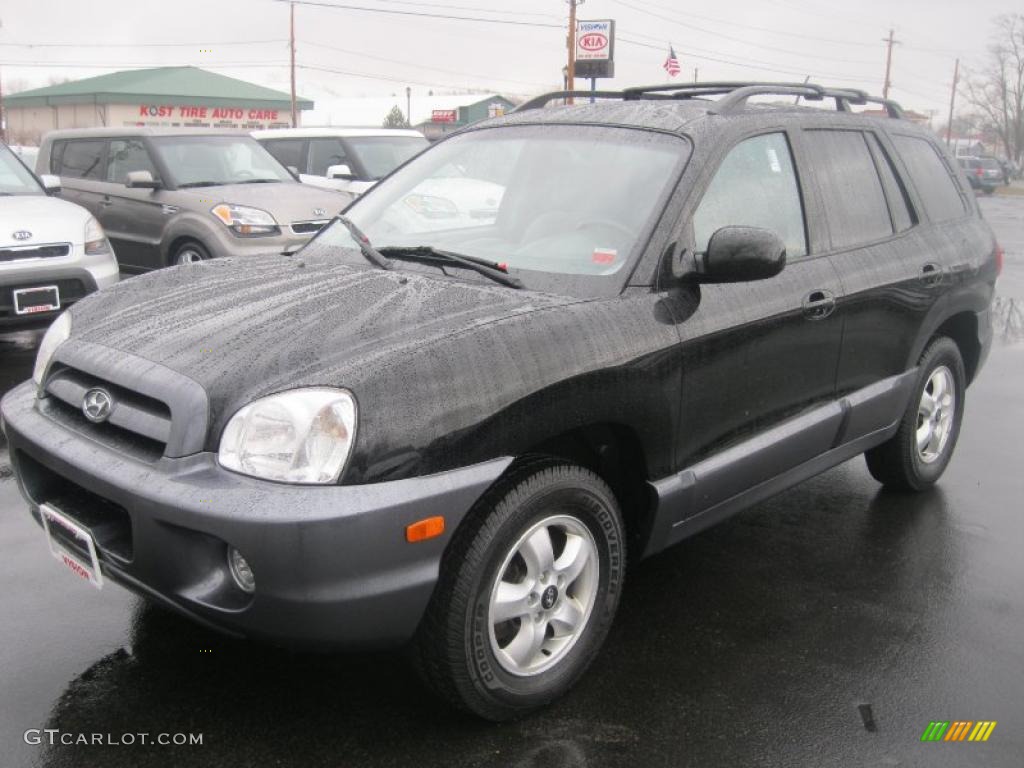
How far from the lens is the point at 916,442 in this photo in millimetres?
4531

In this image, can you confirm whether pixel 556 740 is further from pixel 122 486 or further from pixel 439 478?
pixel 122 486

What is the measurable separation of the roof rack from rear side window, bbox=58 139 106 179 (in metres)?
7.21

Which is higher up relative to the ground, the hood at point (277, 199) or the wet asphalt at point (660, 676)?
the hood at point (277, 199)

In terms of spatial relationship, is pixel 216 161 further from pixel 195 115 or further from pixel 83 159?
pixel 195 115

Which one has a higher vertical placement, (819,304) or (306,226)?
(819,304)

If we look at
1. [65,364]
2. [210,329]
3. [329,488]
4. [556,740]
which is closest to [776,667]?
[556,740]

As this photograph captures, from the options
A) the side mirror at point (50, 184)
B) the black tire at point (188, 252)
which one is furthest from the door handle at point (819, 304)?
the side mirror at point (50, 184)

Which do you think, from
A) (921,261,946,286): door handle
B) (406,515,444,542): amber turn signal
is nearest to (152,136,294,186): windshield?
(921,261,946,286): door handle

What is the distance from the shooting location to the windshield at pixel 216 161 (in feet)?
30.6

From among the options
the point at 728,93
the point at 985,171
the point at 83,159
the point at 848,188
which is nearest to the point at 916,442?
the point at 848,188

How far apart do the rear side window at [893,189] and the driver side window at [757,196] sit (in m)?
0.74

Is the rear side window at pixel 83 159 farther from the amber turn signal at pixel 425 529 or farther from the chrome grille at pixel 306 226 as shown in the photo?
the amber turn signal at pixel 425 529

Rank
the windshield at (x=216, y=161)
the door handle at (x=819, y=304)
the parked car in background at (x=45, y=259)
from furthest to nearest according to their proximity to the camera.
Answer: the windshield at (x=216, y=161)
the parked car in background at (x=45, y=259)
the door handle at (x=819, y=304)

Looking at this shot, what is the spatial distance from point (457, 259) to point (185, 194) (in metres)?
6.52
